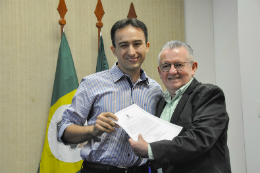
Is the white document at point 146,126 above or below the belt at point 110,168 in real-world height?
above

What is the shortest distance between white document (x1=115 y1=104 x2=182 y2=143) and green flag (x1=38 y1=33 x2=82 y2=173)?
52.2 inches

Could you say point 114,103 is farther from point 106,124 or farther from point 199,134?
point 199,134

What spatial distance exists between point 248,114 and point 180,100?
135 cm

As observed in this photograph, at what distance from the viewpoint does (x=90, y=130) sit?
4.36 ft

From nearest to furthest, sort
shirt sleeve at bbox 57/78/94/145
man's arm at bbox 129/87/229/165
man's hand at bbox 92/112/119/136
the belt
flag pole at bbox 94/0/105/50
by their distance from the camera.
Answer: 1. man's arm at bbox 129/87/229/165
2. man's hand at bbox 92/112/119/136
3. the belt
4. shirt sleeve at bbox 57/78/94/145
5. flag pole at bbox 94/0/105/50

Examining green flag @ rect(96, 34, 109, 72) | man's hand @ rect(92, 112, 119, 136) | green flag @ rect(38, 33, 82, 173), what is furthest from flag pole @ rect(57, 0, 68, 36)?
man's hand @ rect(92, 112, 119, 136)

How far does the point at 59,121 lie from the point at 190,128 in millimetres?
1615

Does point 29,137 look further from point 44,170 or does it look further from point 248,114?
point 248,114

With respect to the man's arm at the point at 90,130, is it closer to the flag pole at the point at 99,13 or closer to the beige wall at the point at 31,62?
the beige wall at the point at 31,62

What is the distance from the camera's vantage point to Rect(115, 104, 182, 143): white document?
117 centimetres

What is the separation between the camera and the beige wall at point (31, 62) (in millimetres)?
2355

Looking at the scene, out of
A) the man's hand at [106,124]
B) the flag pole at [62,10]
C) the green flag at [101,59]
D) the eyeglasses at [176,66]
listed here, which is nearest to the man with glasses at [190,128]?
the eyeglasses at [176,66]

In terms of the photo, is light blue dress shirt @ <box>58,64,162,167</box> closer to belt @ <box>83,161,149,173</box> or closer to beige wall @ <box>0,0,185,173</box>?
belt @ <box>83,161,149,173</box>

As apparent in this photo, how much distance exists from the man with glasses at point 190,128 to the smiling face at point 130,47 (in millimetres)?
237
